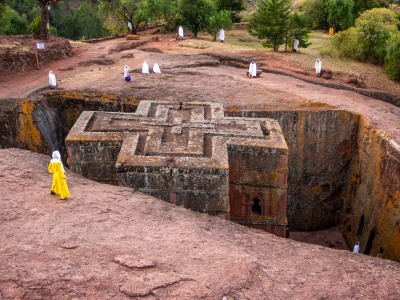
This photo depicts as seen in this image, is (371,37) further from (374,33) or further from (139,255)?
(139,255)

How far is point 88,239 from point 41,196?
157 cm

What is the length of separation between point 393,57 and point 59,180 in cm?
1438

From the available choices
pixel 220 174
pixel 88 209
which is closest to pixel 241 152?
pixel 220 174

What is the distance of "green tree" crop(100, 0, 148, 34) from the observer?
2205 centimetres

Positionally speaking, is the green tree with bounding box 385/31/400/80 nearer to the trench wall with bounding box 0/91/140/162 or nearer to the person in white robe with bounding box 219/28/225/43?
the person in white robe with bounding box 219/28/225/43

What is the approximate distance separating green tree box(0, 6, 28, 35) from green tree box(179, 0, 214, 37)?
906cm

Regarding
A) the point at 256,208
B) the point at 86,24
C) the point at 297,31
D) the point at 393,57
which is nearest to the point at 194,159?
the point at 256,208

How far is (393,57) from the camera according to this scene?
15836 millimetres

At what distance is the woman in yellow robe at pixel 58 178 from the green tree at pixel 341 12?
A: 22.1 metres

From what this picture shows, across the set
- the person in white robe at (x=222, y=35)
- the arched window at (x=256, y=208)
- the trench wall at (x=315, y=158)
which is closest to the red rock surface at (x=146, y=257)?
the arched window at (x=256, y=208)

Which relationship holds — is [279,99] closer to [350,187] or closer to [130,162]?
[350,187]

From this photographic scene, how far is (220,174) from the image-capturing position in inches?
272

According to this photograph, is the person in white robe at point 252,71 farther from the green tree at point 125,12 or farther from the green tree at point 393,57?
the green tree at point 125,12

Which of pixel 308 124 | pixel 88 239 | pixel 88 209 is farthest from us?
pixel 308 124
